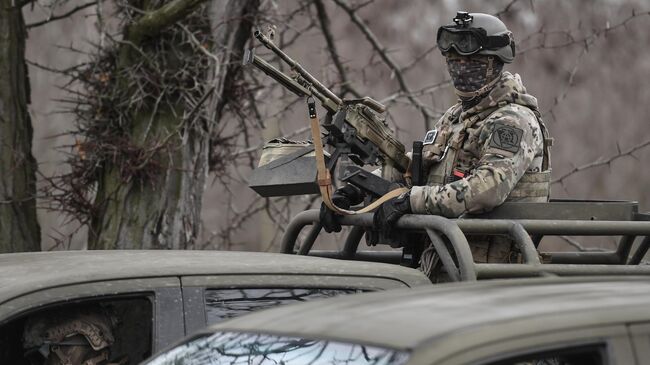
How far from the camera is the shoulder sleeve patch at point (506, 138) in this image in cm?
510

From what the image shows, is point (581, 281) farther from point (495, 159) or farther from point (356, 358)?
point (495, 159)

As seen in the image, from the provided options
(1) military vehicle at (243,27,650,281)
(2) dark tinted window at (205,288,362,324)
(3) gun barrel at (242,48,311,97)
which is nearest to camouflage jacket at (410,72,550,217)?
(1) military vehicle at (243,27,650,281)

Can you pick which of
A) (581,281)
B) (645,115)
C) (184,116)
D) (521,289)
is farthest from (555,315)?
(645,115)

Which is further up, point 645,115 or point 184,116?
point 645,115

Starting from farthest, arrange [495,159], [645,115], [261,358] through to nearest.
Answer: [645,115], [495,159], [261,358]

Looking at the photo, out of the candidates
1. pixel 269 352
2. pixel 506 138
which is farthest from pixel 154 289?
pixel 506 138

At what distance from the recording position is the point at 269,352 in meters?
3.12

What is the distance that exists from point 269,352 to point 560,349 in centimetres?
74

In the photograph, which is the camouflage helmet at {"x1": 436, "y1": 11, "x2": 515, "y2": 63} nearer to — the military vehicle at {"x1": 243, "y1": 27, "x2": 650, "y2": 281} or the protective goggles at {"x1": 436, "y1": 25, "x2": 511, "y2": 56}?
the protective goggles at {"x1": 436, "y1": 25, "x2": 511, "y2": 56}

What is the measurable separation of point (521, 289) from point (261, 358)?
71 centimetres

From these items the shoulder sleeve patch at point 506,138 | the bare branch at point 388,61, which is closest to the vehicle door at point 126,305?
the shoulder sleeve patch at point 506,138

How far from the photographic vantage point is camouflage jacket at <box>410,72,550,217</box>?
496 cm

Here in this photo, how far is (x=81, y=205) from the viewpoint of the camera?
7.98 meters

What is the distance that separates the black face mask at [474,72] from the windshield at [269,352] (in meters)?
2.47
